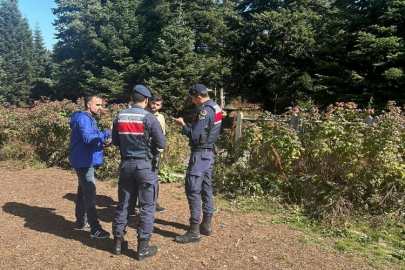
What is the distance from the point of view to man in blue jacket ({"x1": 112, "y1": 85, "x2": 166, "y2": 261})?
3.62 metres

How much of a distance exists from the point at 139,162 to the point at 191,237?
4.04 ft

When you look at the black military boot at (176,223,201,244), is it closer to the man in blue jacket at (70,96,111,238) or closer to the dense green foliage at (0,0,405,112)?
the man in blue jacket at (70,96,111,238)

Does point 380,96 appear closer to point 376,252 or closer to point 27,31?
point 376,252

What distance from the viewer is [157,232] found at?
451 centimetres

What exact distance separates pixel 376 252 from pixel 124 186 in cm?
306

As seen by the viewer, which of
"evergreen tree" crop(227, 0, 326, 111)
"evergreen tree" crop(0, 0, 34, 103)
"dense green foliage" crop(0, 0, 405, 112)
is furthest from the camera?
"evergreen tree" crop(0, 0, 34, 103)

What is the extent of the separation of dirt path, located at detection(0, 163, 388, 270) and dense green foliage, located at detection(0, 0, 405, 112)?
9326 mm

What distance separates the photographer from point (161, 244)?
13.5 feet

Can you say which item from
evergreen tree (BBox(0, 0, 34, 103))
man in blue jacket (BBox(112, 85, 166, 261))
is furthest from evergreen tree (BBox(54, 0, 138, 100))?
man in blue jacket (BBox(112, 85, 166, 261))

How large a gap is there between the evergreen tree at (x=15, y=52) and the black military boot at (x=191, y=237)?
90.9 ft

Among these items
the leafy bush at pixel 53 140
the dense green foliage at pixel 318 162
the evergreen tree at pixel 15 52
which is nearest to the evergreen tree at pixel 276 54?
the leafy bush at pixel 53 140

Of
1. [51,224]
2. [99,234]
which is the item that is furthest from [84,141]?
[51,224]

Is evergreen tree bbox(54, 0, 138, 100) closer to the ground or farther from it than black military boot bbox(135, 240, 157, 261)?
farther from it

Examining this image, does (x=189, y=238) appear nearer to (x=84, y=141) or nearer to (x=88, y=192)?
(x=88, y=192)
